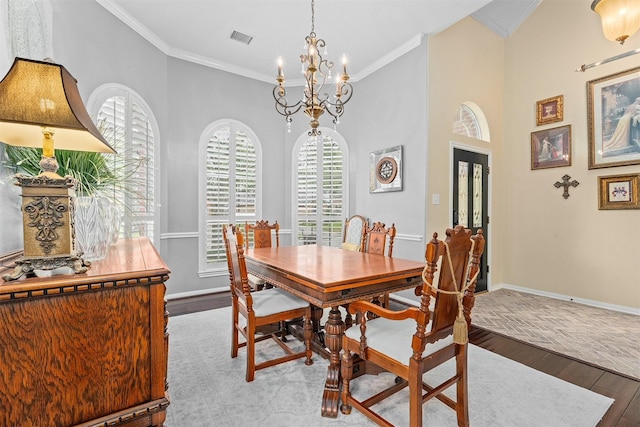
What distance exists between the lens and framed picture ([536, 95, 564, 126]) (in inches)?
167

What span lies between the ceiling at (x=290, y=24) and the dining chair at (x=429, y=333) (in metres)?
3.08

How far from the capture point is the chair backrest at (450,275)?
1353mm

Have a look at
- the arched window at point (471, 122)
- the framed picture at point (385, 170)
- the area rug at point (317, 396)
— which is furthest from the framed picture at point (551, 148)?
the area rug at point (317, 396)

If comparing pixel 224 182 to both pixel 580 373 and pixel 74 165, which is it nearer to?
pixel 74 165

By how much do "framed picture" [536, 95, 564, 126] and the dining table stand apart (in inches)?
148

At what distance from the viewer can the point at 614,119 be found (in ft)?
12.3

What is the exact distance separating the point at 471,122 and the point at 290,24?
311cm

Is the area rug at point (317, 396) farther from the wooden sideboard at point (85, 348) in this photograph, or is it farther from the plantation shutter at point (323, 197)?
the plantation shutter at point (323, 197)

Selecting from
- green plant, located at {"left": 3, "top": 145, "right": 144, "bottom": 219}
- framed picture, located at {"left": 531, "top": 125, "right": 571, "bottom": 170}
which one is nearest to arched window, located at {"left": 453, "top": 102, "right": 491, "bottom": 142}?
framed picture, located at {"left": 531, "top": 125, "right": 571, "bottom": 170}

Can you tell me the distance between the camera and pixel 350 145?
504cm

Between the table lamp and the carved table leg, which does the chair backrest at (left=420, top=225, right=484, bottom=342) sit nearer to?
the carved table leg

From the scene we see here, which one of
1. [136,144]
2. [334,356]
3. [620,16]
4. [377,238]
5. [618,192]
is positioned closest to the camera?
[334,356]

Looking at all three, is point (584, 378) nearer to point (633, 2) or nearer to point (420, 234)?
point (420, 234)

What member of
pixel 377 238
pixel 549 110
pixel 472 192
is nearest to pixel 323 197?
pixel 377 238
